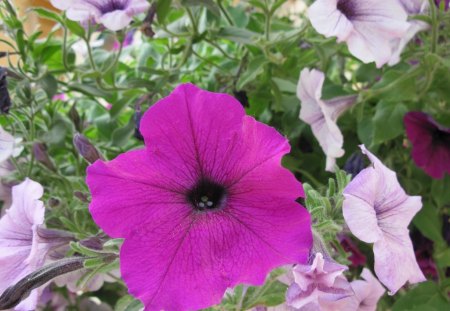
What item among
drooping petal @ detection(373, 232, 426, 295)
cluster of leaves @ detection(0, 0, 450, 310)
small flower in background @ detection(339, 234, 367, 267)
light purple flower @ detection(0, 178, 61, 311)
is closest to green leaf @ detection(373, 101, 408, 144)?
cluster of leaves @ detection(0, 0, 450, 310)

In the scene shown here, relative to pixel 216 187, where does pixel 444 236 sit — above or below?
below

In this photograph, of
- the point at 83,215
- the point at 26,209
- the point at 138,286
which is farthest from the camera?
the point at 83,215

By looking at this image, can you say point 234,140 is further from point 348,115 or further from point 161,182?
point 348,115

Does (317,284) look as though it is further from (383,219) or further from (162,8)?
(162,8)

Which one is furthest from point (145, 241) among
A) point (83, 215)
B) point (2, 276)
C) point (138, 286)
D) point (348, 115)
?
point (348, 115)

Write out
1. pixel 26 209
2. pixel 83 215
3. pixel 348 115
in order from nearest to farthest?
pixel 26 209 → pixel 83 215 → pixel 348 115

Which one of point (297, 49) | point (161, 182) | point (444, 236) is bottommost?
point (444, 236)

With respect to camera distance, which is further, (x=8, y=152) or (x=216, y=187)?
(x=8, y=152)
